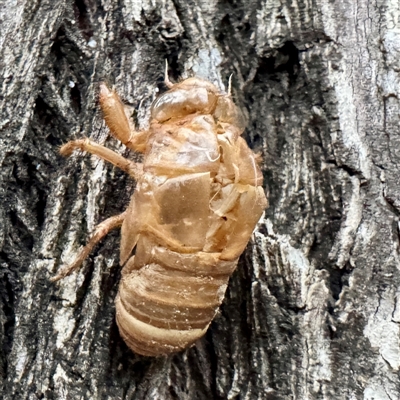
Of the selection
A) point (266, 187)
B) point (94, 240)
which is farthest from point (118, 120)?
point (266, 187)

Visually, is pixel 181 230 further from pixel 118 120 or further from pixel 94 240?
pixel 118 120

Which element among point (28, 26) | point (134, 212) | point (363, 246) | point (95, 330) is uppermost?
point (28, 26)

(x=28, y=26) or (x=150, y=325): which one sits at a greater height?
(x=28, y=26)

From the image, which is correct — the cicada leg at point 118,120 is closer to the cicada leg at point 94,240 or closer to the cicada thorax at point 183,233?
the cicada thorax at point 183,233

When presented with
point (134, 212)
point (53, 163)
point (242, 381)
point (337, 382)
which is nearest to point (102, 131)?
point (53, 163)

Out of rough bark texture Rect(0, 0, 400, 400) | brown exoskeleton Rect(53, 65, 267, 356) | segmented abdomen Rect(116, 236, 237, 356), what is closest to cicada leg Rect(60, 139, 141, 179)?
brown exoskeleton Rect(53, 65, 267, 356)

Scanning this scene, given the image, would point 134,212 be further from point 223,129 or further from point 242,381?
point 242,381

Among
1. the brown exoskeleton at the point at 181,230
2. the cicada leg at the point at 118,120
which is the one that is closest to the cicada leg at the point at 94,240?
the brown exoskeleton at the point at 181,230
